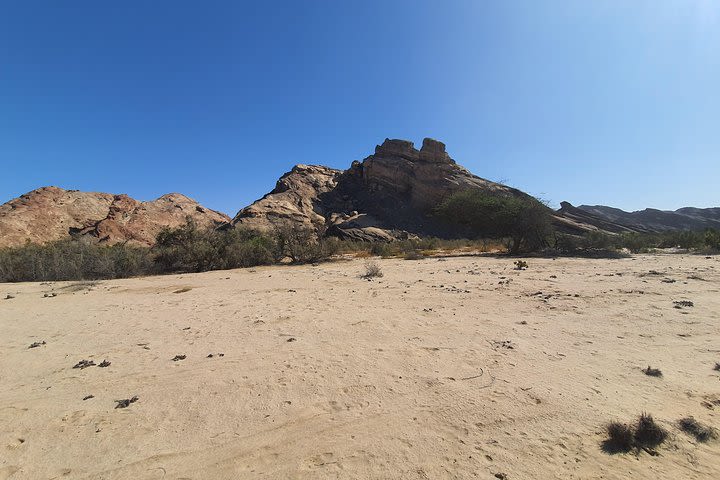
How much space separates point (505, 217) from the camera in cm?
2175

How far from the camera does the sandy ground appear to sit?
2.46 m

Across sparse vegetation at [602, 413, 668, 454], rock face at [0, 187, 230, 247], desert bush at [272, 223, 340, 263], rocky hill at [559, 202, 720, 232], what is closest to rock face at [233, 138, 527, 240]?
rocky hill at [559, 202, 720, 232]

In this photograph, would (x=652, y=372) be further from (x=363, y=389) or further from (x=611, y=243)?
(x=611, y=243)

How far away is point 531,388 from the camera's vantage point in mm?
3426

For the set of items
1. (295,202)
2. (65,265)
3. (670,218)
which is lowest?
(65,265)

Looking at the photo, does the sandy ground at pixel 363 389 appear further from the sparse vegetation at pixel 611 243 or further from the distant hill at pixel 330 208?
the distant hill at pixel 330 208

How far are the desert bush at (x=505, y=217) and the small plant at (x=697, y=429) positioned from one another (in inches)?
746

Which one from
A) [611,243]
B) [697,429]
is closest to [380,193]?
[611,243]

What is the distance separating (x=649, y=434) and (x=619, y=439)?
0.26m

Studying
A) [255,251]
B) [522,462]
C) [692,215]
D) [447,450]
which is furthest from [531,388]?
[692,215]

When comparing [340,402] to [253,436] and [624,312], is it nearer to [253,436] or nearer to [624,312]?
[253,436]

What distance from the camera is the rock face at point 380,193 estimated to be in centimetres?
4266

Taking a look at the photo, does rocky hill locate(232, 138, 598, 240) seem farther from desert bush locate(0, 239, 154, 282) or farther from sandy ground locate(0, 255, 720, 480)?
sandy ground locate(0, 255, 720, 480)

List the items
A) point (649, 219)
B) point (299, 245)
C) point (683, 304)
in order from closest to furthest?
point (683, 304)
point (299, 245)
point (649, 219)
